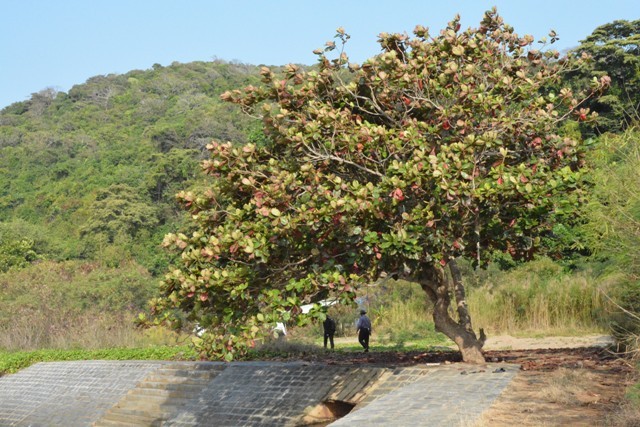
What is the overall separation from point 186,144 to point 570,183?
5615cm

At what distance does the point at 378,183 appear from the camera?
1156 cm

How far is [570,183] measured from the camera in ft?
38.1

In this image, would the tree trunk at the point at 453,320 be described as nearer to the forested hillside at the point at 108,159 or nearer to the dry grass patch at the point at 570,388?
the dry grass patch at the point at 570,388

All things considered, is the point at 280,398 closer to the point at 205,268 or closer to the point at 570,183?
the point at 205,268

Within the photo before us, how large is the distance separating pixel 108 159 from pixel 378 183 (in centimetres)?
6284

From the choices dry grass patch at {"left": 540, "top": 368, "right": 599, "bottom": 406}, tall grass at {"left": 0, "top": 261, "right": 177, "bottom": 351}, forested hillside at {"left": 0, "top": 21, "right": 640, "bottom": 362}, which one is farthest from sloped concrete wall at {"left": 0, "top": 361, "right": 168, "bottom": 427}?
dry grass patch at {"left": 540, "top": 368, "right": 599, "bottom": 406}

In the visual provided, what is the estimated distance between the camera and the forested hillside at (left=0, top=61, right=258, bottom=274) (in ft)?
172

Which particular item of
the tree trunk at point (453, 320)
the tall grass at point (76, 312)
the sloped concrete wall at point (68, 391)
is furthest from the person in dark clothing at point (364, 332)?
the tall grass at point (76, 312)

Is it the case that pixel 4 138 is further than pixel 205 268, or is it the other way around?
pixel 4 138

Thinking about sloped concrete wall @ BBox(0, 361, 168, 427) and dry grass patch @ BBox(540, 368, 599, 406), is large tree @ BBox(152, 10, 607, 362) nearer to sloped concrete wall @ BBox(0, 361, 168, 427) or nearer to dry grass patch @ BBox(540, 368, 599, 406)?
dry grass patch @ BBox(540, 368, 599, 406)

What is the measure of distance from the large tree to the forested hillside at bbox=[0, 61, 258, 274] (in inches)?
1374

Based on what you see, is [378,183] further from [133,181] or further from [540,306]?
[133,181]

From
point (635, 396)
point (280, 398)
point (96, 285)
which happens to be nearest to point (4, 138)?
point (96, 285)

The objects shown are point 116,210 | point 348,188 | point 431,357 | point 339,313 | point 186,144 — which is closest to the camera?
point 348,188
